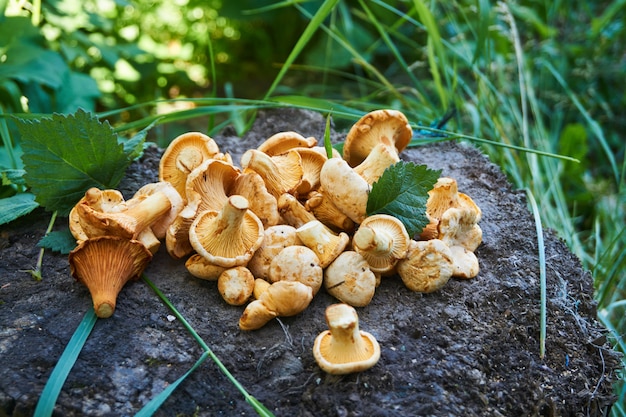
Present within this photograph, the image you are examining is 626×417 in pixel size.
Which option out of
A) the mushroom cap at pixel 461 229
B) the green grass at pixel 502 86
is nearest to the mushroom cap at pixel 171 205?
the green grass at pixel 502 86

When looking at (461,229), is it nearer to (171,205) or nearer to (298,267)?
(298,267)

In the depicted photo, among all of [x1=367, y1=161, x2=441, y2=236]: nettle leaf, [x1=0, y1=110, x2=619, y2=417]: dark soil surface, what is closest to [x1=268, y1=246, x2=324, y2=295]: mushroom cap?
[x1=0, y1=110, x2=619, y2=417]: dark soil surface

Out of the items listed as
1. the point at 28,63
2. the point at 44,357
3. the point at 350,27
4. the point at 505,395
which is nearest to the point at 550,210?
the point at 505,395

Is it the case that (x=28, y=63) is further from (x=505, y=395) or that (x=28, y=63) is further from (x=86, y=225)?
(x=505, y=395)

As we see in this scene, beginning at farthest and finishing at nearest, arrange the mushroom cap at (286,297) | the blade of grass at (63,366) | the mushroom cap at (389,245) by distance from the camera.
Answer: the mushroom cap at (389,245), the mushroom cap at (286,297), the blade of grass at (63,366)

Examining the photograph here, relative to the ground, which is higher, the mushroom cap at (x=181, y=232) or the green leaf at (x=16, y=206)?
the mushroom cap at (x=181, y=232)

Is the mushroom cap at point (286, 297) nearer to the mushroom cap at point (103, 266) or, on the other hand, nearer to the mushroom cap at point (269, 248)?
the mushroom cap at point (269, 248)
